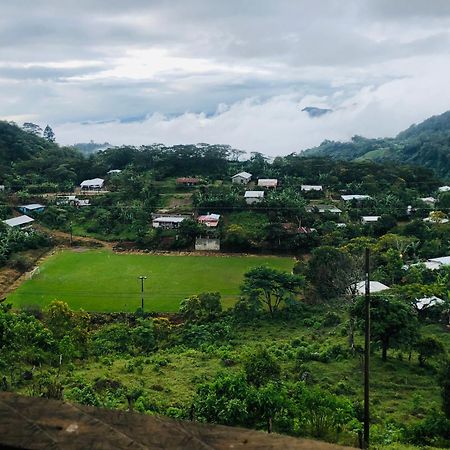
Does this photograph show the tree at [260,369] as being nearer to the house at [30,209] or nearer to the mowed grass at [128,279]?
the mowed grass at [128,279]

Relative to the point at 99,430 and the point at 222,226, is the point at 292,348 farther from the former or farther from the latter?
the point at 222,226

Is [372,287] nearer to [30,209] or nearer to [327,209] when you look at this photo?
[327,209]

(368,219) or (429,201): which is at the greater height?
(429,201)

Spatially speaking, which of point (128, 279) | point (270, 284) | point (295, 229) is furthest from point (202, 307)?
point (295, 229)

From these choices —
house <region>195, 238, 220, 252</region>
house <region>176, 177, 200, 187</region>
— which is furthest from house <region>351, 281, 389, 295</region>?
house <region>176, 177, 200, 187</region>

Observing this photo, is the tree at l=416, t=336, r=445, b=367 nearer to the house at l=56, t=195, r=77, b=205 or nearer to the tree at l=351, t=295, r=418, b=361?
the tree at l=351, t=295, r=418, b=361

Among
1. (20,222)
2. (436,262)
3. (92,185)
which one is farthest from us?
(92,185)

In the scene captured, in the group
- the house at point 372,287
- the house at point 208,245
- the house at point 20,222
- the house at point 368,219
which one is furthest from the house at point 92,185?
the house at point 372,287
